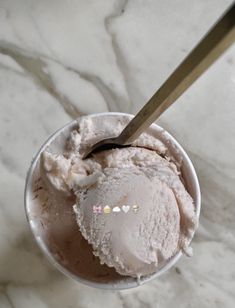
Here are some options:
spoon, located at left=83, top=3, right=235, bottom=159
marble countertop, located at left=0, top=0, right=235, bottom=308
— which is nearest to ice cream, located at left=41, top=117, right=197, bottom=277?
spoon, located at left=83, top=3, right=235, bottom=159

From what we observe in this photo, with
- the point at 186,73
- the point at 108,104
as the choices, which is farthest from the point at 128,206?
the point at 108,104

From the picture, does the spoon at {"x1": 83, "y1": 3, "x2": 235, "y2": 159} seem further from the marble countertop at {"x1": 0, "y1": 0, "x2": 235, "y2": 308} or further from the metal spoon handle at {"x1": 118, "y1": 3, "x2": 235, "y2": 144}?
the marble countertop at {"x1": 0, "y1": 0, "x2": 235, "y2": 308}

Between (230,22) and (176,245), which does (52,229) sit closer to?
(176,245)

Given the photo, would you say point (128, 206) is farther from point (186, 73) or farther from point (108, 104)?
point (108, 104)

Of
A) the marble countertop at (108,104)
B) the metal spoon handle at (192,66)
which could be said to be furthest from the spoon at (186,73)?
the marble countertop at (108,104)

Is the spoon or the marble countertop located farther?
the marble countertop

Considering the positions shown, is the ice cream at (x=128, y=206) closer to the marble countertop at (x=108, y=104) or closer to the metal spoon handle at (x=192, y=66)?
the metal spoon handle at (x=192, y=66)

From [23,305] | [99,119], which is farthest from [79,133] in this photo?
[23,305]
